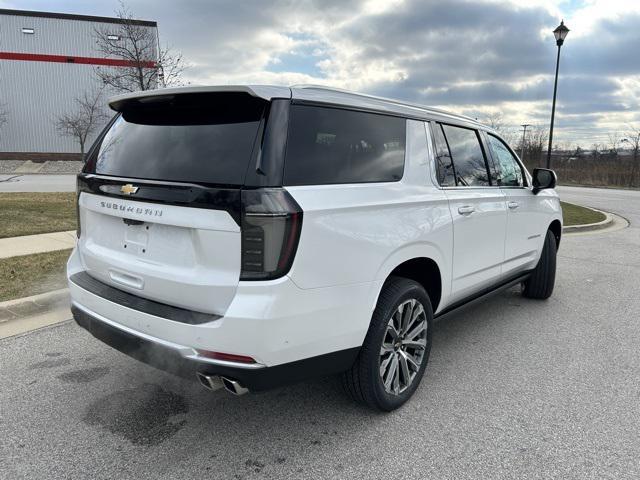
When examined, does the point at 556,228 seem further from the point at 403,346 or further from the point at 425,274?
the point at 403,346

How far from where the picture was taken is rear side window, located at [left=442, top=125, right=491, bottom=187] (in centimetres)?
364

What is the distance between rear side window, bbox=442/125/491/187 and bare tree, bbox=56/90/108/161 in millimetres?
42940

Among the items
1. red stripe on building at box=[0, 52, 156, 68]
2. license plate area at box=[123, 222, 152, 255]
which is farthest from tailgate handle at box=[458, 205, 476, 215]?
red stripe on building at box=[0, 52, 156, 68]

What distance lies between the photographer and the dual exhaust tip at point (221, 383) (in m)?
2.29

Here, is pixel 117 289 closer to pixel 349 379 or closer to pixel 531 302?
pixel 349 379

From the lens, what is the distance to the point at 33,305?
4.70 m

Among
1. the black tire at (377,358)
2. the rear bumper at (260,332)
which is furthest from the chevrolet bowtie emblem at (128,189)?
Result: the black tire at (377,358)

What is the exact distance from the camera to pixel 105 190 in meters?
2.79

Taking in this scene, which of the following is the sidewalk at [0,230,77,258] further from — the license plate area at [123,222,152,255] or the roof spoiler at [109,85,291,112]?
the license plate area at [123,222,152,255]

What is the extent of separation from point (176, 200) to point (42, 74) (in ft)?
158

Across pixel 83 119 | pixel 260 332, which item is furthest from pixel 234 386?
pixel 83 119

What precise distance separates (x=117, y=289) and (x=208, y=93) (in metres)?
1.25

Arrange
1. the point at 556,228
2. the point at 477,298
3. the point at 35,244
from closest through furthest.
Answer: the point at 477,298, the point at 556,228, the point at 35,244

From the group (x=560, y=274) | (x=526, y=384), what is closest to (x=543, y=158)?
(x=560, y=274)
